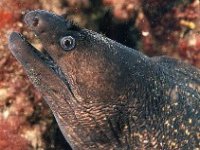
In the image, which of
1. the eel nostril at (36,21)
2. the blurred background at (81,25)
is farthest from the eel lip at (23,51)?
the blurred background at (81,25)

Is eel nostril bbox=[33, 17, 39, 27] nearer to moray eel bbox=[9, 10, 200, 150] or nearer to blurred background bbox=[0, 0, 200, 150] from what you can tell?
moray eel bbox=[9, 10, 200, 150]

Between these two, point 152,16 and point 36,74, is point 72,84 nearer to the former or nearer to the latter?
point 36,74

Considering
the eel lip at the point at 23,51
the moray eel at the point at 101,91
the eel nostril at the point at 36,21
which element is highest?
the eel nostril at the point at 36,21

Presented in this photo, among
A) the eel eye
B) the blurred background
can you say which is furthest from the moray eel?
the blurred background

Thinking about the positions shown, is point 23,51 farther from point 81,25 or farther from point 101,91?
point 81,25

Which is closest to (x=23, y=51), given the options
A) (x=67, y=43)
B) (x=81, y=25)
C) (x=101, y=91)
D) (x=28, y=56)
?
(x=28, y=56)

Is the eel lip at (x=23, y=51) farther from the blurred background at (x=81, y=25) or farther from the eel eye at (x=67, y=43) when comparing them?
the blurred background at (x=81, y=25)
